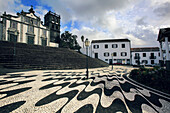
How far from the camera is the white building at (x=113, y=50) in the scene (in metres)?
28.8

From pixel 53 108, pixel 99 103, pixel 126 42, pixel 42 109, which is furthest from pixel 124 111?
pixel 126 42

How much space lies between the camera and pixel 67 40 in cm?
3716

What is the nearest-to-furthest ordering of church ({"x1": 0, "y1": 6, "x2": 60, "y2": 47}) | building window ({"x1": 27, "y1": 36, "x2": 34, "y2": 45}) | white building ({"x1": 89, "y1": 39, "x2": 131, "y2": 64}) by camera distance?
church ({"x1": 0, "y1": 6, "x2": 60, "y2": 47}) < building window ({"x1": 27, "y1": 36, "x2": 34, "y2": 45}) < white building ({"x1": 89, "y1": 39, "x2": 131, "y2": 64})

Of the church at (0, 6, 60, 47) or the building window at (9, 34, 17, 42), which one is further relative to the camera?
the building window at (9, 34, 17, 42)

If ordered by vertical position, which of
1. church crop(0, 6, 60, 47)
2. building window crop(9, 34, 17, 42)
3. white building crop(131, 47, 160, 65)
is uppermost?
church crop(0, 6, 60, 47)

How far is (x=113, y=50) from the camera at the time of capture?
30000 mm

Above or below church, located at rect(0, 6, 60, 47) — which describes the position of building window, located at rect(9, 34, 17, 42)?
below

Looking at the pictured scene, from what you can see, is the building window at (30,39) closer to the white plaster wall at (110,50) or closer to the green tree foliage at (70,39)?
the green tree foliage at (70,39)

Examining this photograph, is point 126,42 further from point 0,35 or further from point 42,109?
point 0,35

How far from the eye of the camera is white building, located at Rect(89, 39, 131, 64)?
1133 inches

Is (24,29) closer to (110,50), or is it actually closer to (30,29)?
(30,29)

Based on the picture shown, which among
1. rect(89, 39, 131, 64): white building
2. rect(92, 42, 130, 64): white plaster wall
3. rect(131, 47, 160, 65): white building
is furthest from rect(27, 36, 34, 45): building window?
rect(131, 47, 160, 65): white building

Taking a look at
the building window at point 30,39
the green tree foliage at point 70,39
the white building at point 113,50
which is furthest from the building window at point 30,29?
the white building at point 113,50

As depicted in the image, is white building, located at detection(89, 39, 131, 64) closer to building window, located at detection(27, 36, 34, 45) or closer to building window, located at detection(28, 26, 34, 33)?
building window, located at detection(27, 36, 34, 45)
